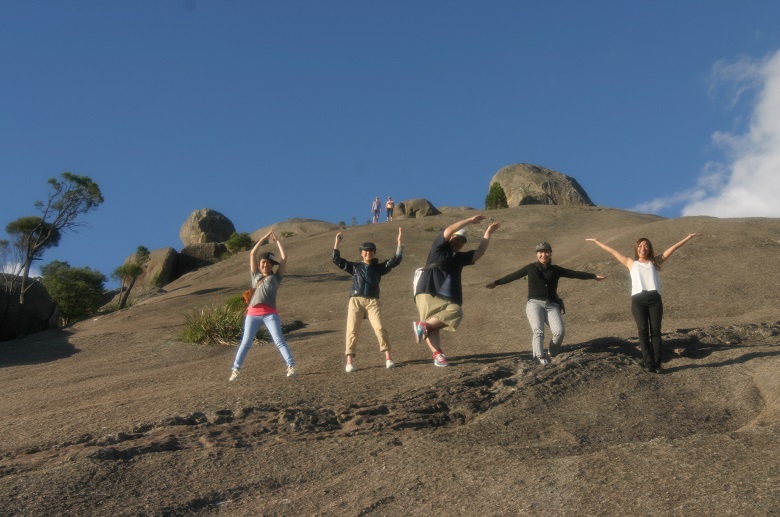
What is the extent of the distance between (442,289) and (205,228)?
124 feet

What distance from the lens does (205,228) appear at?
4503 cm

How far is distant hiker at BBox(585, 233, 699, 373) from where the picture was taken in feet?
27.8

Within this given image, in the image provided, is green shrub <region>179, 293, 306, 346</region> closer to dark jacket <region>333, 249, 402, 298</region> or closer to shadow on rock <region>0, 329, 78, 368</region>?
shadow on rock <region>0, 329, 78, 368</region>

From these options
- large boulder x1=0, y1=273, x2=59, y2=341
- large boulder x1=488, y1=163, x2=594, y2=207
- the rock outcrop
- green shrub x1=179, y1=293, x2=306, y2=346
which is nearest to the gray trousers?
green shrub x1=179, y1=293, x2=306, y2=346

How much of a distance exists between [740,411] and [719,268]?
10.00 m

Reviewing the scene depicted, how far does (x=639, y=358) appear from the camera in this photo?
361 inches

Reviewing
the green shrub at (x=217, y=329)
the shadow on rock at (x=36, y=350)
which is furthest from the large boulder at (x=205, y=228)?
the green shrub at (x=217, y=329)

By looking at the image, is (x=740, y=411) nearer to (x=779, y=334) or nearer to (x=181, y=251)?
(x=779, y=334)

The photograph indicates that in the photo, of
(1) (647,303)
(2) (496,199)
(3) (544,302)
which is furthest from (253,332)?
(2) (496,199)

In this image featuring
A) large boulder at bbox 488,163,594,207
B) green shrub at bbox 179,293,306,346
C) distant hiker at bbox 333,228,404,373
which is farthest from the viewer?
large boulder at bbox 488,163,594,207

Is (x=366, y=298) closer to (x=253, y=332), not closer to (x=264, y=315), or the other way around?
(x=264, y=315)

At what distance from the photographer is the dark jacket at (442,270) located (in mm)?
8867

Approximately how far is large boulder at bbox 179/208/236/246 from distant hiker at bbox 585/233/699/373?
37.8 m

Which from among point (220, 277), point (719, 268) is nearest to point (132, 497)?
point (719, 268)
